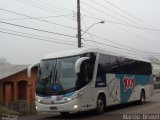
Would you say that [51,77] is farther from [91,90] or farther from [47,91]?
[91,90]

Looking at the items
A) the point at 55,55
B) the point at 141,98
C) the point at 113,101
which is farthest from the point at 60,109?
the point at 141,98

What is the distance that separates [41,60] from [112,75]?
4.21 metres

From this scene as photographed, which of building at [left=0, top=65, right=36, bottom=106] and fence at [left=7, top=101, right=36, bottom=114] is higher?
building at [left=0, top=65, right=36, bottom=106]

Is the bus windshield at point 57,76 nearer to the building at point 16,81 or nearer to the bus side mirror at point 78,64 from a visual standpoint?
the bus side mirror at point 78,64

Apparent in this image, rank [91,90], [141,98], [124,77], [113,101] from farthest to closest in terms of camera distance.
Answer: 1. [141,98]
2. [124,77]
3. [113,101]
4. [91,90]

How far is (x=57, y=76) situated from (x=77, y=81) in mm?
995

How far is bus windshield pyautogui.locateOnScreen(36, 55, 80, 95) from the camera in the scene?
59.3ft

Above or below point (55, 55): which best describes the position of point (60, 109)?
below

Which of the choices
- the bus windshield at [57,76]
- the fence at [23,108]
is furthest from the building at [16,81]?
the bus windshield at [57,76]

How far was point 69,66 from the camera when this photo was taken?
18.4 m

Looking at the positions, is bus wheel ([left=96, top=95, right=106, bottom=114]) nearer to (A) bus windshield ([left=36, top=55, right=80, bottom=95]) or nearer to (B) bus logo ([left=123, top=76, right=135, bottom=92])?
(A) bus windshield ([left=36, top=55, right=80, bottom=95])

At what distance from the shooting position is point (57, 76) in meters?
18.4

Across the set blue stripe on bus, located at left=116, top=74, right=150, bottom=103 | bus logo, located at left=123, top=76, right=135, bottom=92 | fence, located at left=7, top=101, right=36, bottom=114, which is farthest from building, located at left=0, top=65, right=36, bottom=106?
bus logo, located at left=123, top=76, right=135, bottom=92

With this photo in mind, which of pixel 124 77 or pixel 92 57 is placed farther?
pixel 124 77
